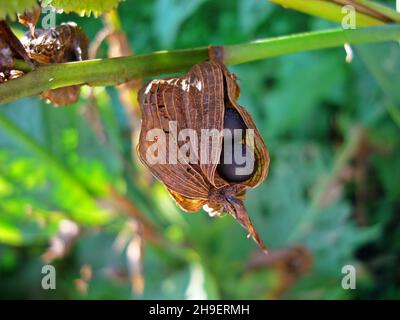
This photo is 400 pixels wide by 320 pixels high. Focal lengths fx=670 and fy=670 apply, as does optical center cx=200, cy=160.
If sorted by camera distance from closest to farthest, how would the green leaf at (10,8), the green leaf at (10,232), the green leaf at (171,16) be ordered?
1. the green leaf at (10,8)
2. the green leaf at (171,16)
3. the green leaf at (10,232)

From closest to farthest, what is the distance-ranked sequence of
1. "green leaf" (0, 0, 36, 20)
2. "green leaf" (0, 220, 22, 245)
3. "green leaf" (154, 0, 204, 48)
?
1. "green leaf" (0, 0, 36, 20)
2. "green leaf" (154, 0, 204, 48)
3. "green leaf" (0, 220, 22, 245)

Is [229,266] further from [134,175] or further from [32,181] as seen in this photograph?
[32,181]

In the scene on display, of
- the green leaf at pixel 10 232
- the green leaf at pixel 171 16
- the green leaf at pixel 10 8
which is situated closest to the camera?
the green leaf at pixel 10 8

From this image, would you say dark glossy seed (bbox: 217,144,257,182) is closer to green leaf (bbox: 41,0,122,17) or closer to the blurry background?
green leaf (bbox: 41,0,122,17)

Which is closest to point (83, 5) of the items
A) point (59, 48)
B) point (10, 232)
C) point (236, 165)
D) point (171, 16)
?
point (59, 48)

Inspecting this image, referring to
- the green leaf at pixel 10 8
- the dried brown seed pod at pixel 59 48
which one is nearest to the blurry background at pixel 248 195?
the dried brown seed pod at pixel 59 48

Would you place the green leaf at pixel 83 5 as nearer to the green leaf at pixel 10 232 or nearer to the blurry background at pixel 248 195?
the blurry background at pixel 248 195

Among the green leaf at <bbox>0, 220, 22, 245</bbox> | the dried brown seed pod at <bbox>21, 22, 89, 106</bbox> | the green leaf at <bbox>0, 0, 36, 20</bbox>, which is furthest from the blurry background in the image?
the green leaf at <bbox>0, 0, 36, 20</bbox>

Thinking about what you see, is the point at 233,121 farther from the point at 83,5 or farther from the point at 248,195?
the point at 248,195
